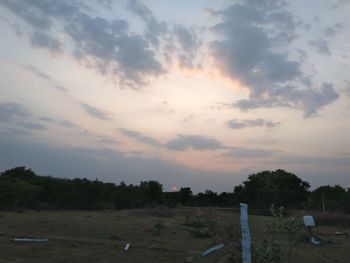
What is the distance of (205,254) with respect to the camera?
55.0ft

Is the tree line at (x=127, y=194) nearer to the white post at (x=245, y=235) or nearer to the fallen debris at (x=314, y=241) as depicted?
the fallen debris at (x=314, y=241)

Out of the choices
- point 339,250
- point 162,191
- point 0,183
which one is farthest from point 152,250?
point 162,191

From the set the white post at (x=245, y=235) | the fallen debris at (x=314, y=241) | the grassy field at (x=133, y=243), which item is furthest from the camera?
the fallen debris at (x=314, y=241)

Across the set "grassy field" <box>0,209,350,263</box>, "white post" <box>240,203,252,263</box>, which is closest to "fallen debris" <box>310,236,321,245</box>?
"grassy field" <box>0,209,350,263</box>

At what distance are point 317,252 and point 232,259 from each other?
7814 millimetres

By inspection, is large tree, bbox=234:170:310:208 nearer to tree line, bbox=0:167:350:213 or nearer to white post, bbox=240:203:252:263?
tree line, bbox=0:167:350:213

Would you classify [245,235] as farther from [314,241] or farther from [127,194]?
[127,194]

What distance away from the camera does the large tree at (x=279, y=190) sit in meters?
50.7

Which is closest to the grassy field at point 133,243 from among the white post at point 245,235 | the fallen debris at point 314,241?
the fallen debris at point 314,241

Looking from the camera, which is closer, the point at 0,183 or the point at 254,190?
the point at 0,183

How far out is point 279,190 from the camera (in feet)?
167

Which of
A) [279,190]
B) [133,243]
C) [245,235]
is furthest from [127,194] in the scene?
[245,235]

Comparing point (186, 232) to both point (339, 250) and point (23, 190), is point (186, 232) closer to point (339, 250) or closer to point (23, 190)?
point (339, 250)

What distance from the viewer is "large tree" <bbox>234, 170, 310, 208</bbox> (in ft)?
166
